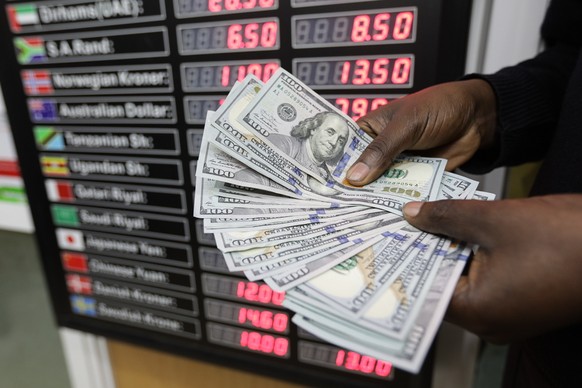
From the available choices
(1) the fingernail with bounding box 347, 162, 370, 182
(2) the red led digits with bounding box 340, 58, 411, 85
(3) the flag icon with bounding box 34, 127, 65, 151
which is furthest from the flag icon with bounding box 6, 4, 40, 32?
(1) the fingernail with bounding box 347, 162, 370, 182

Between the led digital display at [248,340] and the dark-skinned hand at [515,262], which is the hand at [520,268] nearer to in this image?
the dark-skinned hand at [515,262]

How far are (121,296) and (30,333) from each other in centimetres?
67

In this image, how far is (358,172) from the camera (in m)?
0.60

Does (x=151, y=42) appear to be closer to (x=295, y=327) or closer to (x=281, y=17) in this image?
(x=281, y=17)

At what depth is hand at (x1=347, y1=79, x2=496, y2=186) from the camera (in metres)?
0.59

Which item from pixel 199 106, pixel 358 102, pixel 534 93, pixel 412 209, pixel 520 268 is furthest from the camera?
pixel 199 106

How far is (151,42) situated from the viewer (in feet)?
2.83

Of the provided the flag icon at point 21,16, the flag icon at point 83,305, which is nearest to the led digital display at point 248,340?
the flag icon at point 83,305

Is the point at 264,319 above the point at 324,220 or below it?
below

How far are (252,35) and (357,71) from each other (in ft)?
0.75

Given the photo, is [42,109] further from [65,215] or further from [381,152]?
[381,152]

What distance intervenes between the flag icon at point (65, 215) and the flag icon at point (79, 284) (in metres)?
0.17

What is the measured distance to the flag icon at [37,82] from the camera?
39.4 inches

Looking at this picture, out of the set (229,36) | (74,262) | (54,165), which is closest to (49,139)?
(54,165)
